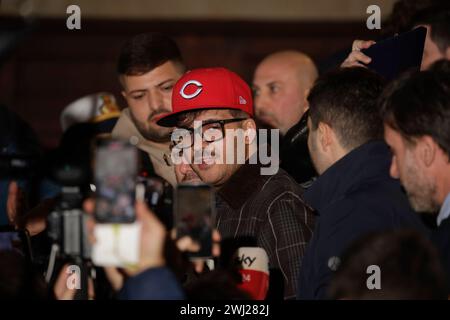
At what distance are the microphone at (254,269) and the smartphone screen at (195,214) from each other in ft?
1.88

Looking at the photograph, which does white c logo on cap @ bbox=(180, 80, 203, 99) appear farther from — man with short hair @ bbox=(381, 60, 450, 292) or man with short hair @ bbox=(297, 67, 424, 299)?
man with short hair @ bbox=(381, 60, 450, 292)

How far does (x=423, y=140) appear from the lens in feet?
9.27

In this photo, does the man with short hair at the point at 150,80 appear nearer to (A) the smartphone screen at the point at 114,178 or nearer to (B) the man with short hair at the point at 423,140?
(B) the man with short hair at the point at 423,140

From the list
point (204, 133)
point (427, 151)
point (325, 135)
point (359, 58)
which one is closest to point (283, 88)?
point (359, 58)

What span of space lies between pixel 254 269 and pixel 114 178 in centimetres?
88

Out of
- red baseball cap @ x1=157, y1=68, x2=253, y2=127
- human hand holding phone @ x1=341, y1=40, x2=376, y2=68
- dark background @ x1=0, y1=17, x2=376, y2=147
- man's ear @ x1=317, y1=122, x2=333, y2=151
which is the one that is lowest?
man's ear @ x1=317, y1=122, x2=333, y2=151

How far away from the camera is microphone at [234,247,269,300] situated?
9.83ft

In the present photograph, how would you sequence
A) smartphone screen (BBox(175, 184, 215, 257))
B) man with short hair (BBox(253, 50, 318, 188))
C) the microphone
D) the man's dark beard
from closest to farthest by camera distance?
smartphone screen (BBox(175, 184, 215, 257))
the microphone
the man's dark beard
man with short hair (BBox(253, 50, 318, 188))

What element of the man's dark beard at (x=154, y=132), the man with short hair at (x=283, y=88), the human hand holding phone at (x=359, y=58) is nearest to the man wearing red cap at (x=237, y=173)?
the human hand holding phone at (x=359, y=58)

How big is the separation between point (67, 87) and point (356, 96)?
407cm

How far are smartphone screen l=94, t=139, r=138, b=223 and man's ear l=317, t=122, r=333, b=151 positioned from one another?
43.2 inches

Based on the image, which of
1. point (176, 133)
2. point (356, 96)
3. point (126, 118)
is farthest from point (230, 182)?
point (126, 118)

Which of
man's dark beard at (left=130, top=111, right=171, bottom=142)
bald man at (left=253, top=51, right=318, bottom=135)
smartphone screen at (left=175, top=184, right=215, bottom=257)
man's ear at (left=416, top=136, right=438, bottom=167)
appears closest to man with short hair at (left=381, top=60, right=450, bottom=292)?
man's ear at (left=416, top=136, right=438, bottom=167)

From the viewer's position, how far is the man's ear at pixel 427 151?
9.30 feet
